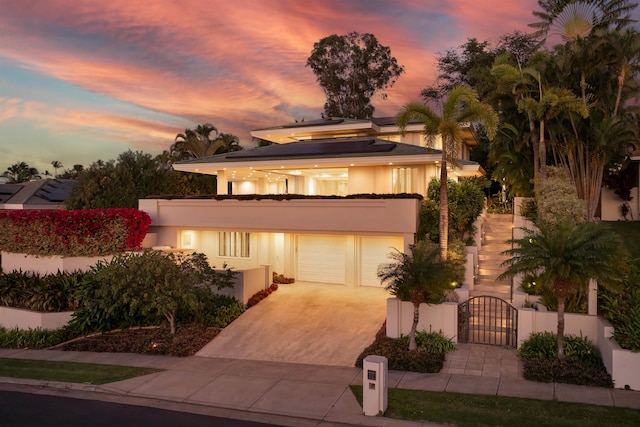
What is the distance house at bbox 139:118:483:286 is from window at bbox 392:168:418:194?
0.04m

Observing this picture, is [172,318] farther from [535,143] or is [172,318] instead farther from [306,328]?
[535,143]

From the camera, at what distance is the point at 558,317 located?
41.5 feet

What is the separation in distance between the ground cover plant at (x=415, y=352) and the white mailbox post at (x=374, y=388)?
3.05 m

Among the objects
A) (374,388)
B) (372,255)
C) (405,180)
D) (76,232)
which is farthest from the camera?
(372,255)

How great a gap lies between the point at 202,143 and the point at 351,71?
16346mm

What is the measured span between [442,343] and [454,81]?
34.5 m

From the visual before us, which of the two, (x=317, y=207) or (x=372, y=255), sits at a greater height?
(x=317, y=207)

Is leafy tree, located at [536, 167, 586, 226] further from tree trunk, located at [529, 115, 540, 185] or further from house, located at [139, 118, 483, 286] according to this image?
tree trunk, located at [529, 115, 540, 185]

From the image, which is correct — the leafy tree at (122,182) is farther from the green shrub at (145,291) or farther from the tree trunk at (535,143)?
the tree trunk at (535,143)

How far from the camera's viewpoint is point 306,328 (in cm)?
1739

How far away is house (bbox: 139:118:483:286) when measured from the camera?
20.0m

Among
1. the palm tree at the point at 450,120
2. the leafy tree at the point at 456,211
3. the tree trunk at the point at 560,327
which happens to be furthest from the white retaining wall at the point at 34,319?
the tree trunk at the point at 560,327

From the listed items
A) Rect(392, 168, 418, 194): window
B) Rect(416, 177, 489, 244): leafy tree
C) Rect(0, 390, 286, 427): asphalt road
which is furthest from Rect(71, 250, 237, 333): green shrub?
Rect(392, 168, 418, 194): window

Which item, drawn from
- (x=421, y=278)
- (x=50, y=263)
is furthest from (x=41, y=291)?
(x=421, y=278)
